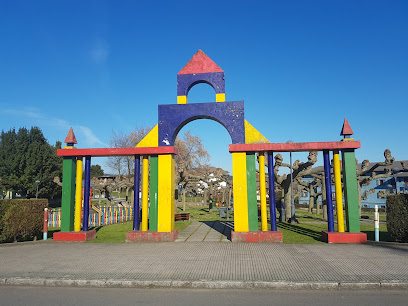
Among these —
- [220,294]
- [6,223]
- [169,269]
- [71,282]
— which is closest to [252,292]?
[220,294]

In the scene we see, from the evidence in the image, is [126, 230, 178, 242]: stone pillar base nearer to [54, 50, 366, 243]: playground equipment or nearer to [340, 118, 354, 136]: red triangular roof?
[54, 50, 366, 243]: playground equipment

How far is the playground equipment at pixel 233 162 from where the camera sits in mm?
9953

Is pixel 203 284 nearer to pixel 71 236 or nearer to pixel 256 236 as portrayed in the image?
pixel 256 236

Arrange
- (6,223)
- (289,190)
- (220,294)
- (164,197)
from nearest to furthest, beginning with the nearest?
(220,294) → (6,223) → (164,197) → (289,190)

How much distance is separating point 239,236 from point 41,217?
25.3 feet

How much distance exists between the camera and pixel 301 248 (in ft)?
28.5

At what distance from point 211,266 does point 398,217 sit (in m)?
6.92

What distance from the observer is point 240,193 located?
10266mm

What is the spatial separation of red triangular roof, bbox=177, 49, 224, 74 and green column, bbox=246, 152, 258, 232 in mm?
3708

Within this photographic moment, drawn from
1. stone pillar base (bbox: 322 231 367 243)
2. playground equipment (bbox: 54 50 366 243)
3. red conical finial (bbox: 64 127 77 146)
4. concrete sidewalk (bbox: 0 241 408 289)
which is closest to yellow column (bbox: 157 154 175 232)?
playground equipment (bbox: 54 50 366 243)

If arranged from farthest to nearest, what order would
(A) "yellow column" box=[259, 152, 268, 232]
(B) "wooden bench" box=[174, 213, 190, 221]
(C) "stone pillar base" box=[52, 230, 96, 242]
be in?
(B) "wooden bench" box=[174, 213, 190, 221], (C) "stone pillar base" box=[52, 230, 96, 242], (A) "yellow column" box=[259, 152, 268, 232]

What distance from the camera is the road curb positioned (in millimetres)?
5219

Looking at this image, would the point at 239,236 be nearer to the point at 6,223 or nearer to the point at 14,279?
the point at 14,279

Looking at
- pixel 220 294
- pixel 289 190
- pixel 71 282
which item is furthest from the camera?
pixel 289 190
